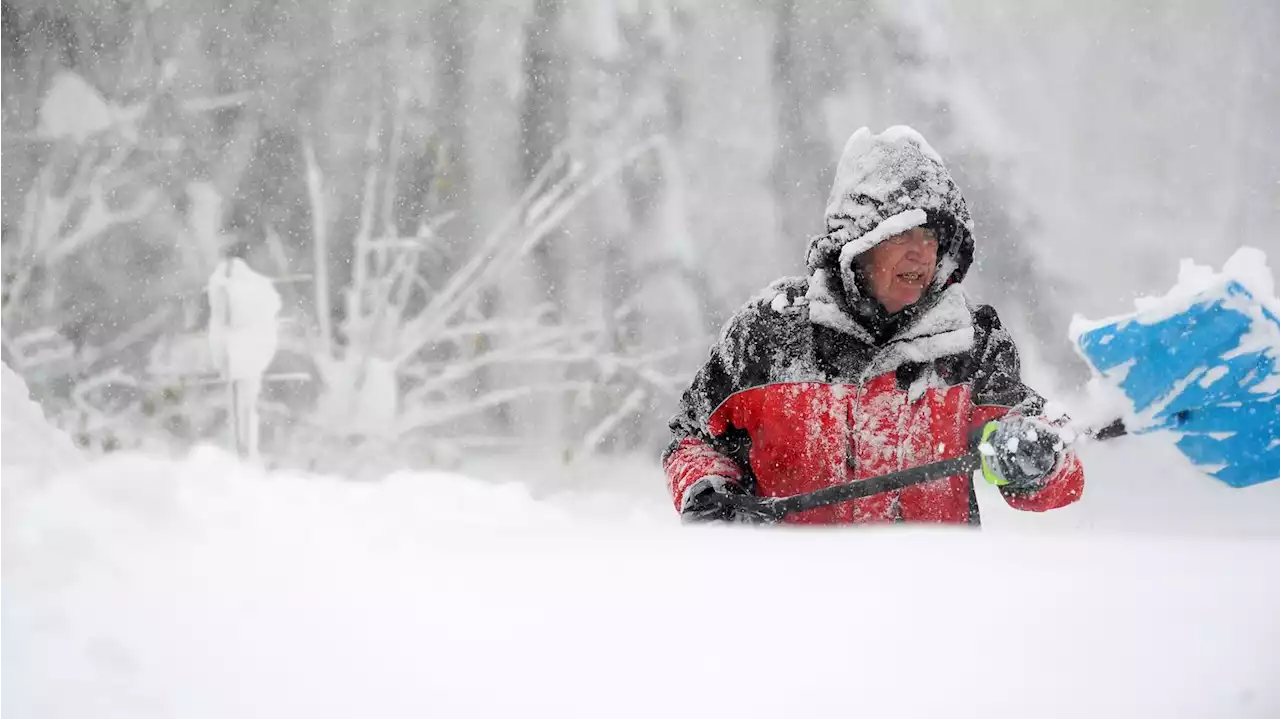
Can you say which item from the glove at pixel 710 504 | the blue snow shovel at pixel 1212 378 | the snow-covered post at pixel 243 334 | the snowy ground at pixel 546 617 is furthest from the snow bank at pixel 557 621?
the snow-covered post at pixel 243 334

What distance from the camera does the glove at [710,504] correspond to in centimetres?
162

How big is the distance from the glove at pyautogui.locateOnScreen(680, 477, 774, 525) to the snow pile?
53.5 inches

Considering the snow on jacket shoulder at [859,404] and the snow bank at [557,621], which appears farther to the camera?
the snow on jacket shoulder at [859,404]

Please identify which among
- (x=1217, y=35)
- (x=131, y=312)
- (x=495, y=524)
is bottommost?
(x=495, y=524)

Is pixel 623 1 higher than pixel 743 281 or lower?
higher

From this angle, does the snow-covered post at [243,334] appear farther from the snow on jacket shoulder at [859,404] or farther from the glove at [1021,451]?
the glove at [1021,451]

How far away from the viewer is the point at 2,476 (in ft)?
3.32

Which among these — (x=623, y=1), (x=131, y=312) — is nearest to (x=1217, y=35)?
(x=623, y=1)

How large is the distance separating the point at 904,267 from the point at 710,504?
1.84 feet

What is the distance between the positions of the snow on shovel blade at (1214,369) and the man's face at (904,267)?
0.45m

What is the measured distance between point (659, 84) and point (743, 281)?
2.30 metres

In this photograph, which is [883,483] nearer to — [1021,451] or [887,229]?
[1021,451]

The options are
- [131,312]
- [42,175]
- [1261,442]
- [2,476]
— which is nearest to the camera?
[2,476]

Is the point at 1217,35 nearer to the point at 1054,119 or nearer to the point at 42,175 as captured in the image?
the point at 1054,119
